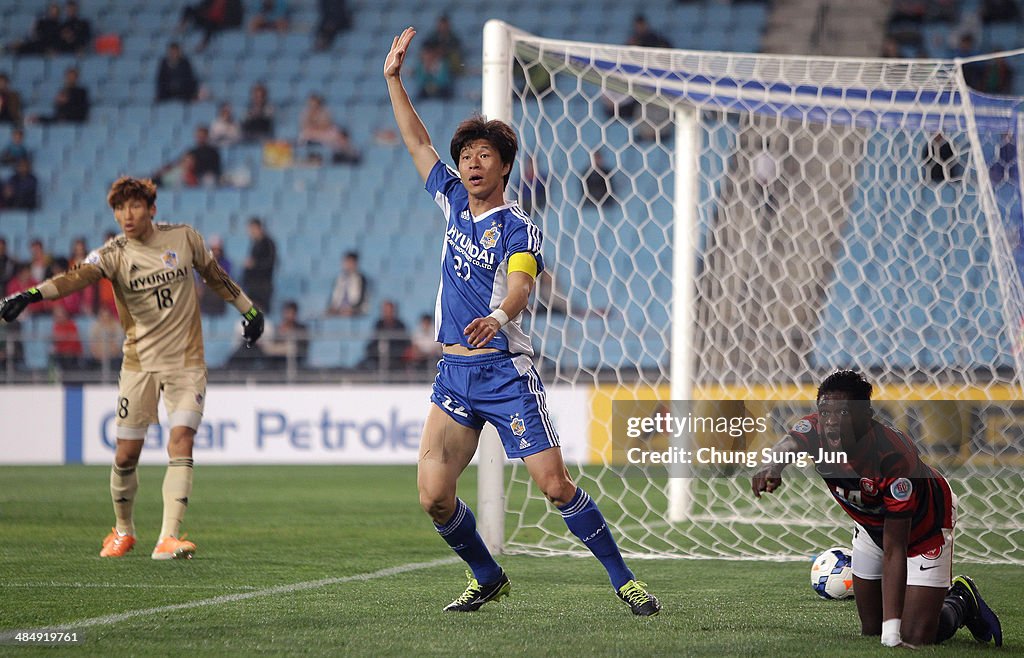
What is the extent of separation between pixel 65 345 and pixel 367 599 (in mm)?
10330

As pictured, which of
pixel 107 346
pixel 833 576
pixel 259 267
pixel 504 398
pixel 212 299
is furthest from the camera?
pixel 259 267

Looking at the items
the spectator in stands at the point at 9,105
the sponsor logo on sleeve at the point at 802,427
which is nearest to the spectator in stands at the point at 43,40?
the spectator in stands at the point at 9,105

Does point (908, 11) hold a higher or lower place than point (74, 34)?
higher

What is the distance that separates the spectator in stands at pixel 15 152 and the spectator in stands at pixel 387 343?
5702 millimetres

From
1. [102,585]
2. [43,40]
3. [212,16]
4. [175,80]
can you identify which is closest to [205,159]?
[175,80]

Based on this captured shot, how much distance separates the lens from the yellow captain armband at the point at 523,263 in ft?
15.5

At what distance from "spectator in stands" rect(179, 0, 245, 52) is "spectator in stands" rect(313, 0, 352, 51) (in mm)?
1109

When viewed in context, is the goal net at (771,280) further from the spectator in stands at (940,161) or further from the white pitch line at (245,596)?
the white pitch line at (245,596)

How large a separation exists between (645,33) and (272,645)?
1460 centimetres

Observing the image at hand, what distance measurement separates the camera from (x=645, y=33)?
702 inches

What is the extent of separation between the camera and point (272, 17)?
19203 mm

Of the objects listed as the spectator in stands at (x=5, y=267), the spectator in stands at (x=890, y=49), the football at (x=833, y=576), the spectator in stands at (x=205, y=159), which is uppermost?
the spectator in stands at (x=890, y=49)

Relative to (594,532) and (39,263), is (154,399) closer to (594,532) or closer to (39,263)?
(594,532)

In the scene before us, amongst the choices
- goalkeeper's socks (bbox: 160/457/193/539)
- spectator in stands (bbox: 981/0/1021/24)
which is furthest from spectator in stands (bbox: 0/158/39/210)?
spectator in stands (bbox: 981/0/1021/24)
